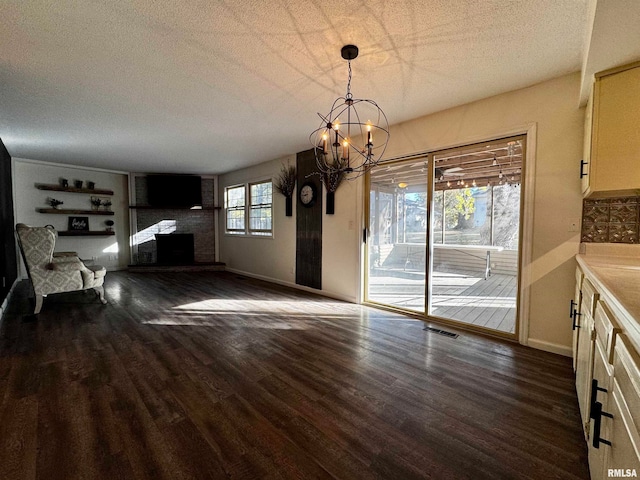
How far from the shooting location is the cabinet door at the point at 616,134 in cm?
194

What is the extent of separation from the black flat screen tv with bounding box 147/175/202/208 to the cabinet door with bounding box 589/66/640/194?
7.47m

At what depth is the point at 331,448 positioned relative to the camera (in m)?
1.52

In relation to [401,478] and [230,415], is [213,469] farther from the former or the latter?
[401,478]

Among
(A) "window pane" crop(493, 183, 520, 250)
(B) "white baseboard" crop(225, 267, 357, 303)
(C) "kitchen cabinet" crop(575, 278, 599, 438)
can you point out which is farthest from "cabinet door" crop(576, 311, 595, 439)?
(B) "white baseboard" crop(225, 267, 357, 303)

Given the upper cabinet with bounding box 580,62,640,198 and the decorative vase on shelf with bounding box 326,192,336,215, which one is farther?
the decorative vase on shelf with bounding box 326,192,336,215

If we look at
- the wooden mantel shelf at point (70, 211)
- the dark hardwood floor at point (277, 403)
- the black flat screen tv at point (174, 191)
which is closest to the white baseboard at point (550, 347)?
the dark hardwood floor at point (277, 403)

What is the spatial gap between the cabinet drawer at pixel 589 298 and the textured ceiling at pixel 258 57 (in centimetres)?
165

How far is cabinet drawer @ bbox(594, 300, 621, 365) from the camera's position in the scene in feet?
3.38

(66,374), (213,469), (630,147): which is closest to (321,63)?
(630,147)

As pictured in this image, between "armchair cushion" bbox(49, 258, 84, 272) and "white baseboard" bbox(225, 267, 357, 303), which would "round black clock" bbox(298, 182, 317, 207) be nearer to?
"white baseboard" bbox(225, 267, 357, 303)

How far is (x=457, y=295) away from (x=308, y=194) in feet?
9.55

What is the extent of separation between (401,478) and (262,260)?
5.24 meters

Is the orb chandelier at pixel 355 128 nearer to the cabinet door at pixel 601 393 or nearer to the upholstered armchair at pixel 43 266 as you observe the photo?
the cabinet door at pixel 601 393

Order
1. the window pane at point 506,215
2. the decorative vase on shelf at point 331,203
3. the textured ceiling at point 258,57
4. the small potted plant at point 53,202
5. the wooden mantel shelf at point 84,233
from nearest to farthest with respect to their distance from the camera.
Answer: the textured ceiling at point 258,57 → the window pane at point 506,215 → the decorative vase on shelf at point 331,203 → the small potted plant at point 53,202 → the wooden mantel shelf at point 84,233
